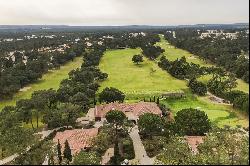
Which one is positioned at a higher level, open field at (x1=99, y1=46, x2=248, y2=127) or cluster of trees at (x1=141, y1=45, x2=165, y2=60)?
cluster of trees at (x1=141, y1=45, x2=165, y2=60)

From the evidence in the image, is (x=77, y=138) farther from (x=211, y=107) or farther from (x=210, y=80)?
(x=210, y=80)

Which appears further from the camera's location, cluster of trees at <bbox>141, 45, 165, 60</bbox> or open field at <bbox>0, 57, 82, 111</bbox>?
cluster of trees at <bbox>141, 45, 165, 60</bbox>

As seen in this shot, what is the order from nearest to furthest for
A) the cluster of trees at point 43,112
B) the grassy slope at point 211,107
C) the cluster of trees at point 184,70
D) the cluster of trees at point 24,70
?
the cluster of trees at point 43,112 → the grassy slope at point 211,107 → the cluster of trees at point 24,70 → the cluster of trees at point 184,70

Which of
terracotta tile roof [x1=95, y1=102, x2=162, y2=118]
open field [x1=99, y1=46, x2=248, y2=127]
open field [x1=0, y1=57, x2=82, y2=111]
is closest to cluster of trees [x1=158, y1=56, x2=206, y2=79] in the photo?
open field [x1=99, y1=46, x2=248, y2=127]

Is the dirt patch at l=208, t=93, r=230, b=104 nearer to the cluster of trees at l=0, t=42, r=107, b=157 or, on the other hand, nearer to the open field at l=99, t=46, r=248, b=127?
the open field at l=99, t=46, r=248, b=127

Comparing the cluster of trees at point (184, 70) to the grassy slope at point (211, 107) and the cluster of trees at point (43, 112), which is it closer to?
the grassy slope at point (211, 107)

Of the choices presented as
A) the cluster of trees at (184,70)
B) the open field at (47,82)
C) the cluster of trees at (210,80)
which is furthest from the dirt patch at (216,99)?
the open field at (47,82)

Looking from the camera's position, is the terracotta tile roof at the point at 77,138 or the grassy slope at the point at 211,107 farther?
the grassy slope at the point at 211,107
